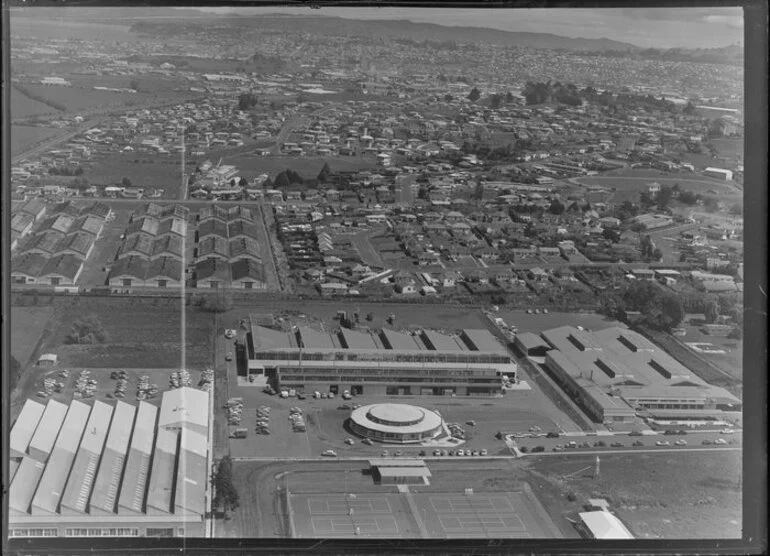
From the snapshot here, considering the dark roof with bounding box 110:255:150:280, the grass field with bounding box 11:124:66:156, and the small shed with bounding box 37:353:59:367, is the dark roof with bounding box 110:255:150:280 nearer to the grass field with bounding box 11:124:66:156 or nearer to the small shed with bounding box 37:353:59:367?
the small shed with bounding box 37:353:59:367

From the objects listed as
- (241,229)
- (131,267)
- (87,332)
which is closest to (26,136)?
(131,267)

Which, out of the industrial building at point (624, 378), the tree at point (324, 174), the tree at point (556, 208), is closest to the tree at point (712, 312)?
the industrial building at point (624, 378)

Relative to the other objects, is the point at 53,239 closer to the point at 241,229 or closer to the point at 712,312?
the point at 241,229

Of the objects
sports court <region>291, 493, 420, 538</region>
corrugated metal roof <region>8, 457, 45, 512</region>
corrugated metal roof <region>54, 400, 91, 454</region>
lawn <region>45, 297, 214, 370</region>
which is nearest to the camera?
corrugated metal roof <region>8, 457, 45, 512</region>

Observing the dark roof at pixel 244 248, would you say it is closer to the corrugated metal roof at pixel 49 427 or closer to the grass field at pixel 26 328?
the grass field at pixel 26 328

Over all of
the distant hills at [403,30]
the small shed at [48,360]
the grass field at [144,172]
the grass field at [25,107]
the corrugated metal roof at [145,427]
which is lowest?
the corrugated metal roof at [145,427]

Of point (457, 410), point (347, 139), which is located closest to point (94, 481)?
point (457, 410)

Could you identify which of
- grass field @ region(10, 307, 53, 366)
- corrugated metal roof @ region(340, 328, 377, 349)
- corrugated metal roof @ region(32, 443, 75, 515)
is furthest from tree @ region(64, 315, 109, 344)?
corrugated metal roof @ region(340, 328, 377, 349)
